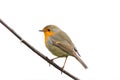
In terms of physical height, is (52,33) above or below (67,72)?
below

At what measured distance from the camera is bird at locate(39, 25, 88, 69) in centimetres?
306

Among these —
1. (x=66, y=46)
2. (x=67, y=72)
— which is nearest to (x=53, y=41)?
(x=66, y=46)

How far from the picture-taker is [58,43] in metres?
3.23

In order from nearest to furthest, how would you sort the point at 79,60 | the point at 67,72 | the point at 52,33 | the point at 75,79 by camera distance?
the point at 75,79, the point at 67,72, the point at 79,60, the point at 52,33

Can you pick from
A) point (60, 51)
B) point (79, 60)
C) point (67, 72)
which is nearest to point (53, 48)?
point (60, 51)

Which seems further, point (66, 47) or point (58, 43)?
point (58, 43)

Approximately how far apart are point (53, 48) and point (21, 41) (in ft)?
4.32

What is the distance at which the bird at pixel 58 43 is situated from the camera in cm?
306

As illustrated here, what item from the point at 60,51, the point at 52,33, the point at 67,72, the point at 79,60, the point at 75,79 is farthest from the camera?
the point at 52,33

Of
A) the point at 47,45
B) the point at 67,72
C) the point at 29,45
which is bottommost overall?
the point at 47,45

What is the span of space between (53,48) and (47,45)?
0.10m

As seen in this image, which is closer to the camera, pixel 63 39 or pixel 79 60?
pixel 79 60

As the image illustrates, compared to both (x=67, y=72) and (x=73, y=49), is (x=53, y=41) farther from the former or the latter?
(x=67, y=72)

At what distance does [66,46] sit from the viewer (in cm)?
306
